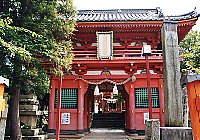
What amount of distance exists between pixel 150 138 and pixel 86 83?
26.2 feet

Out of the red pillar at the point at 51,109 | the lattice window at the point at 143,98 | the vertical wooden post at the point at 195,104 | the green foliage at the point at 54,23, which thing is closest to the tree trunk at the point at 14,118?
the green foliage at the point at 54,23

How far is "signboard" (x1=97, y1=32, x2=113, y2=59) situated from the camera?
38.2ft

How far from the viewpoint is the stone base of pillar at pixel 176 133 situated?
167 inches

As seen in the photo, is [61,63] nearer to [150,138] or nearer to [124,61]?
[124,61]

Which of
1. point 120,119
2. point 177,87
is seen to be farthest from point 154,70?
point 120,119

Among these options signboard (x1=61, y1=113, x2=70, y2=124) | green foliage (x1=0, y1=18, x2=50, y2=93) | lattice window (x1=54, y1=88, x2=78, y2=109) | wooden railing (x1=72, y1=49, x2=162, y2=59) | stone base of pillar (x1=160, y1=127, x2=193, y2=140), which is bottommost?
signboard (x1=61, y1=113, x2=70, y2=124)

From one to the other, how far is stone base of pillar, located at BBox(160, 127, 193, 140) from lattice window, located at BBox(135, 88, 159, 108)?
728 centimetres

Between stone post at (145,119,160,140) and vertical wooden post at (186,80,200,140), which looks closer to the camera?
vertical wooden post at (186,80,200,140)

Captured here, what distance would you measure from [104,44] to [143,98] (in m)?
3.62

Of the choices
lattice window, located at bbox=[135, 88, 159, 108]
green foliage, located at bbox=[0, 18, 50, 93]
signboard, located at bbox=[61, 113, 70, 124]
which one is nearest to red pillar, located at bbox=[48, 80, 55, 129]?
signboard, located at bbox=[61, 113, 70, 124]

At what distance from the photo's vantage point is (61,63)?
8680mm

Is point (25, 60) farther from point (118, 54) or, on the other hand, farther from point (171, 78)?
point (118, 54)

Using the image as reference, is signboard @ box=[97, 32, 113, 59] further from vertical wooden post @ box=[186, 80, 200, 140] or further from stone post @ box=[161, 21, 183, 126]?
vertical wooden post @ box=[186, 80, 200, 140]

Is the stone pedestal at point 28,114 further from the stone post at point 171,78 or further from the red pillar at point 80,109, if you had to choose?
the stone post at point 171,78
